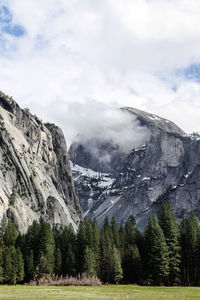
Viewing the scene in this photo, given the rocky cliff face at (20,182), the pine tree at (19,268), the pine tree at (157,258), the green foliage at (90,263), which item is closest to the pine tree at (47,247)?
the pine tree at (19,268)

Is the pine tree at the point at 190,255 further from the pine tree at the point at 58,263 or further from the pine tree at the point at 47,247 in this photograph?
the pine tree at the point at 47,247

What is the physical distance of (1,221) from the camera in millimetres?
120812

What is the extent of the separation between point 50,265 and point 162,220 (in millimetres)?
30286

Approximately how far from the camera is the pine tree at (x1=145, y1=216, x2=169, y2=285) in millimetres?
83062

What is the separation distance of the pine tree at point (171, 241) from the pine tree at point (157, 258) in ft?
6.96

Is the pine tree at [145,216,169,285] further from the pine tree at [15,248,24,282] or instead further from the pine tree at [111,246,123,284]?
the pine tree at [15,248,24,282]

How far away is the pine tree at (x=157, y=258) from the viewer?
273 feet

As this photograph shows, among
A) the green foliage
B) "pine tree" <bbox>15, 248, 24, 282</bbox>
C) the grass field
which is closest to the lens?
the grass field

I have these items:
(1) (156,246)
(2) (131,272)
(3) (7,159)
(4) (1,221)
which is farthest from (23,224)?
(1) (156,246)

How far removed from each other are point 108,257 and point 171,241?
15.9 metres

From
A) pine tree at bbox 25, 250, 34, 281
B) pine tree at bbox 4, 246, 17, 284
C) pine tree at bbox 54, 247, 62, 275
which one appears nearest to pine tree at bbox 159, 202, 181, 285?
pine tree at bbox 54, 247, 62, 275

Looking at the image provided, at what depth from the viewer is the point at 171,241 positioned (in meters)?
91.8

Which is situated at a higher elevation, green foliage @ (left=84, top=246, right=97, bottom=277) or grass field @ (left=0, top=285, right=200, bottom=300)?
green foliage @ (left=84, top=246, right=97, bottom=277)

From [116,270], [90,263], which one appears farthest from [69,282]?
[116,270]
